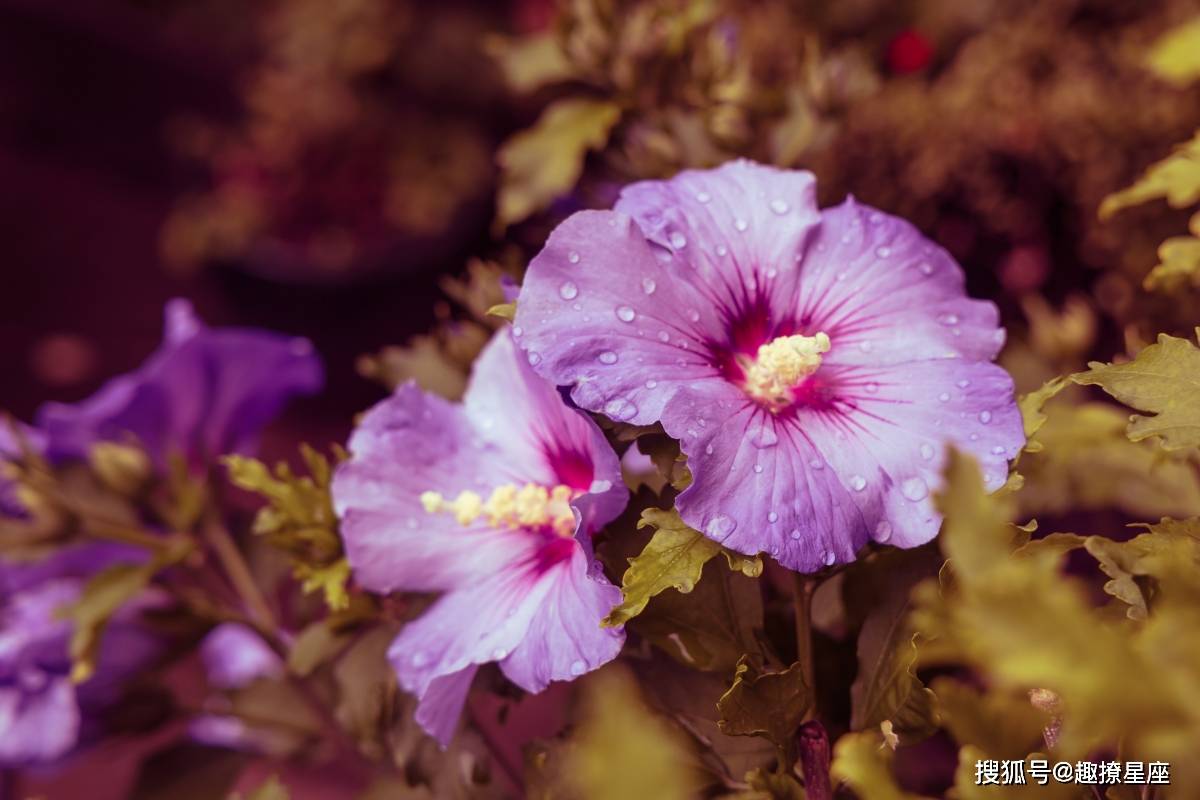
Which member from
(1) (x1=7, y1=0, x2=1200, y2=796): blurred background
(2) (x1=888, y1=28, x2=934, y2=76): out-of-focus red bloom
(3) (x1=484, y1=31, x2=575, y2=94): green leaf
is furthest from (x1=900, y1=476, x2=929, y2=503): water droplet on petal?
(2) (x1=888, y1=28, x2=934, y2=76): out-of-focus red bloom

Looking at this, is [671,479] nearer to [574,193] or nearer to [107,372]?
[574,193]

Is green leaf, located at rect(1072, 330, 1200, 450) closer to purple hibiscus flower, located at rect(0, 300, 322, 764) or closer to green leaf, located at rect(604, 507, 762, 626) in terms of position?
green leaf, located at rect(604, 507, 762, 626)

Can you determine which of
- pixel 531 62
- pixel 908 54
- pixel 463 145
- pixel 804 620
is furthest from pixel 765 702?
pixel 463 145

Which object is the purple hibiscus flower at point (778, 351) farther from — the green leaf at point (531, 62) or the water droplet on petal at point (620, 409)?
the green leaf at point (531, 62)

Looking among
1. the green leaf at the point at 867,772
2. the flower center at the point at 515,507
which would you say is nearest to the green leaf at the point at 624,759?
the green leaf at the point at 867,772

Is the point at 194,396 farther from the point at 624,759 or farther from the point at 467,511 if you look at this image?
the point at 624,759
